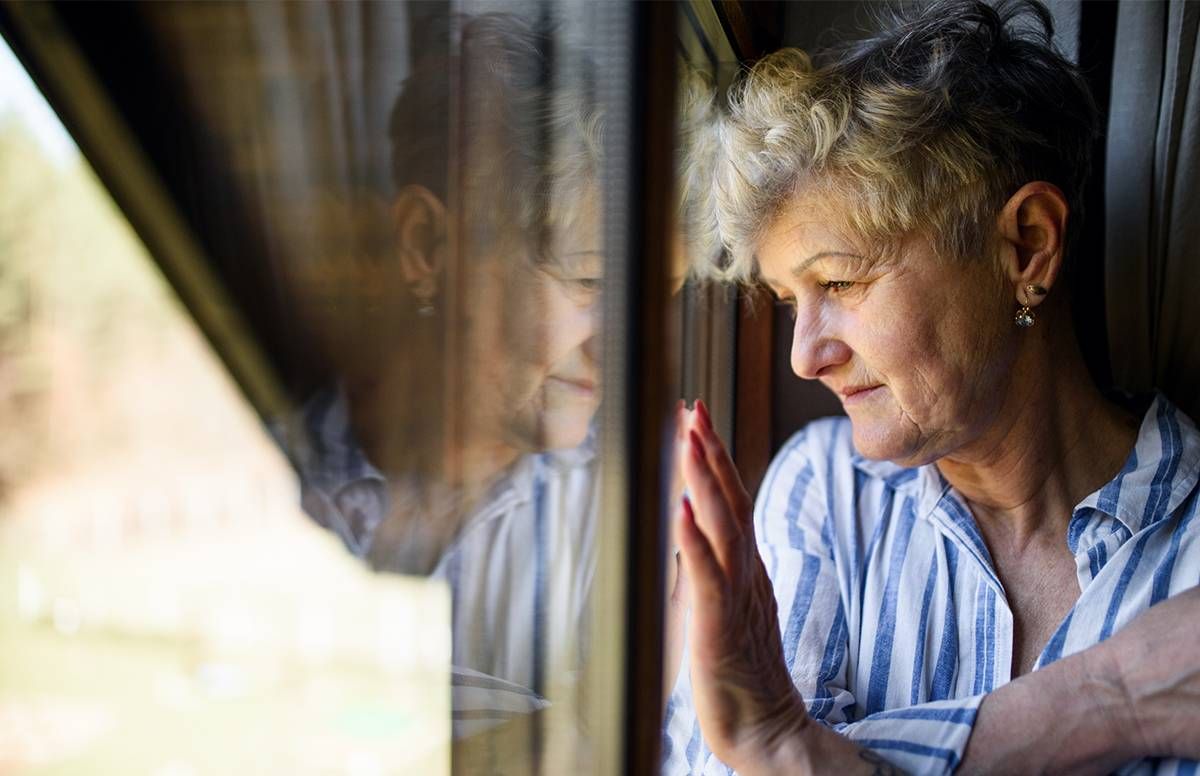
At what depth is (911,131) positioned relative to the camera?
112 centimetres

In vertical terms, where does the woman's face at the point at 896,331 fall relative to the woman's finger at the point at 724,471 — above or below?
above

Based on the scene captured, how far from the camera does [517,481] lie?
82cm

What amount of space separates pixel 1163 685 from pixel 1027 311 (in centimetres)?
42

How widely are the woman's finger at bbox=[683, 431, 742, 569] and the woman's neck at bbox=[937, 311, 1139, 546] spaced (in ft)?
1.45

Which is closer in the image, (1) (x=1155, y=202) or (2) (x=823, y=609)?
(2) (x=823, y=609)

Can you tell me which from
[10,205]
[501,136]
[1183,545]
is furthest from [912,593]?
[10,205]

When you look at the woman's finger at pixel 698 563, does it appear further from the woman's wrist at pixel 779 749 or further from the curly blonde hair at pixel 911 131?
the curly blonde hair at pixel 911 131

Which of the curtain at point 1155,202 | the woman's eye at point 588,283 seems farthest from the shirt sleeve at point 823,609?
the woman's eye at point 588,283

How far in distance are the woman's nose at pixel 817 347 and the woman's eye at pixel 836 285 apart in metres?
0.04

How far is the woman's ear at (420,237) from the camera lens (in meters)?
0.86

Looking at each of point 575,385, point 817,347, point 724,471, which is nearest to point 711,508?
point 724,471

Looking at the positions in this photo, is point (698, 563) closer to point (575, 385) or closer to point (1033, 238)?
point (575, 385)

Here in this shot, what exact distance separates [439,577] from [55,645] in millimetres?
440

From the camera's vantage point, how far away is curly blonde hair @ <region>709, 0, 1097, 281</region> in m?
1.12
